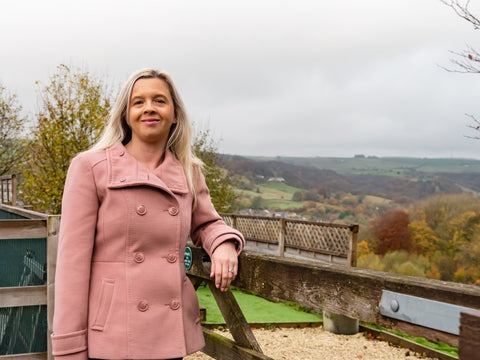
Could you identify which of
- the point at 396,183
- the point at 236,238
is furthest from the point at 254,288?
the point at 396,183

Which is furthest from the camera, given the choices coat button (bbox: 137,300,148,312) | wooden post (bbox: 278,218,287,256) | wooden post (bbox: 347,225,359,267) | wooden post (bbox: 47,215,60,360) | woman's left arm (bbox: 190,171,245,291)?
wooden post (bbox: 278,218,287,256)

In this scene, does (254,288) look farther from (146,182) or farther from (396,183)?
(396,183)

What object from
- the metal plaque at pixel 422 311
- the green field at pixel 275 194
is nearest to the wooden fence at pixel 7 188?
the metal plaque at pixel 422 311

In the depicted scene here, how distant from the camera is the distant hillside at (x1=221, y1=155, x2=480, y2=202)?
5329cm

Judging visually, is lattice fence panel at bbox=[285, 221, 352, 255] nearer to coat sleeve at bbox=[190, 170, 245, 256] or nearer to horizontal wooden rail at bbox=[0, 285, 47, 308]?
horizontal wooden rail at bbox=[0, 285, 47, 308]

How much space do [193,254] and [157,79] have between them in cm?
100

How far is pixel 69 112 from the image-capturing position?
43.1ft

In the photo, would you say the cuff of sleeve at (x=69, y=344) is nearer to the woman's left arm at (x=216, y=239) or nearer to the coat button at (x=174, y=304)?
the coat button at (x=174, y=304)

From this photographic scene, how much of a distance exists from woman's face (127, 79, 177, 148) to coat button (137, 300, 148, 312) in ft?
2.10

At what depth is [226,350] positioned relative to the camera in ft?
8.07

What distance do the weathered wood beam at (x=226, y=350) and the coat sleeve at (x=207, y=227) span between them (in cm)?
48

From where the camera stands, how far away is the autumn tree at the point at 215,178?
18.1 meters

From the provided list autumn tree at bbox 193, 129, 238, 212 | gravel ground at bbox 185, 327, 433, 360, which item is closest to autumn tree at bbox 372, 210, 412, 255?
autumn tree at bbox 193, 129, 238, 212

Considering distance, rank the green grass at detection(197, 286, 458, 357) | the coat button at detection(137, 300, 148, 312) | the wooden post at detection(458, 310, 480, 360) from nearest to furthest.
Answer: the wooden post at detection(458, 310, 480, 360) < the coat button at detection(137, 300, 148, 312) < the green grass at detection(197, 286, 458, 357)
